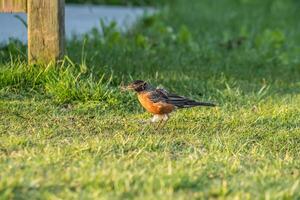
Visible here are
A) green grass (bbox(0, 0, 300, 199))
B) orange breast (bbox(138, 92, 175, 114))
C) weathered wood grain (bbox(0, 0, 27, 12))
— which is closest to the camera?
green grass (bbox(0, 0, 300, 199))

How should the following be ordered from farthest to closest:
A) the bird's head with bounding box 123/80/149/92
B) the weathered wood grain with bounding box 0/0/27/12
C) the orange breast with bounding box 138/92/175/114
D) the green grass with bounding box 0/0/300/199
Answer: the weathered wood grain with bounding box 0/0/27/12 → the bird's head with bounding box 123/80/149/92 → the orange breast with bounding box 138/92/175/114 → the green grass with bounding box 0/0/300/199

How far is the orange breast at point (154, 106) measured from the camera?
648 cm

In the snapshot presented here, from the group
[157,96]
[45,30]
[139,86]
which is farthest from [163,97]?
[45,30]

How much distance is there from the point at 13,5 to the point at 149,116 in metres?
1.56

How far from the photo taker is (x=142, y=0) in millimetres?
14656

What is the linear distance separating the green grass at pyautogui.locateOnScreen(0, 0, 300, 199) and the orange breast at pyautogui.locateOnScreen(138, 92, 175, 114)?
146 mm

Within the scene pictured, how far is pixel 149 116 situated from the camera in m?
6.84

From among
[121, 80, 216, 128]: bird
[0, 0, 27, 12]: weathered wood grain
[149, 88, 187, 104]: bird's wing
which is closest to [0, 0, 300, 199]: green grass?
[121, 80, 216, 128]: bird

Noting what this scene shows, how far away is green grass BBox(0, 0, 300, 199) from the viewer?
15.1ft

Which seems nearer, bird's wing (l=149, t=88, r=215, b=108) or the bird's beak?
bird's wing (l=149, t=88, r=215, b=108)

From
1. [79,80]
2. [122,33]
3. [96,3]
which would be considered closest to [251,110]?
[79,80]

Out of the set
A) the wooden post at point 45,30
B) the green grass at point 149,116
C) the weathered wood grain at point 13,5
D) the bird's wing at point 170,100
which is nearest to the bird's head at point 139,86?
the bird's wing at point 170,100

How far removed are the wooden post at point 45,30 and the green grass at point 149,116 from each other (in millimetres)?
115

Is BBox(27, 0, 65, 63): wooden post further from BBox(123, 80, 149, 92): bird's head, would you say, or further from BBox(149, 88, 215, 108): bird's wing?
BBox(149, 88, 215, 108): bird's wing
